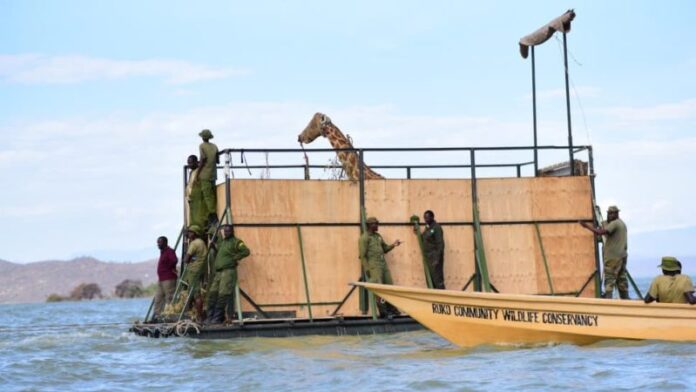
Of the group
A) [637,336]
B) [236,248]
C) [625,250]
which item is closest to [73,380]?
[236,248]

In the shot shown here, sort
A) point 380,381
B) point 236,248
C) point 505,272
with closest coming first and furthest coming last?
point 380,381 < point 236,248 < point 505,272

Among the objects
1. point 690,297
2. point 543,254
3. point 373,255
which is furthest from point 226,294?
point 690,297

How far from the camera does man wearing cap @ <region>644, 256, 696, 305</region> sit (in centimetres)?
1870

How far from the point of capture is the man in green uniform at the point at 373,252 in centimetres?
2370

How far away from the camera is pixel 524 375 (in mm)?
17688

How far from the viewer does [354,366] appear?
63.6 ft

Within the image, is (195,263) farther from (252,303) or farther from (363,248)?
(363,248)

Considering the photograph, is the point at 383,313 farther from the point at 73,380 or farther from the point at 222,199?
the point at 73,380

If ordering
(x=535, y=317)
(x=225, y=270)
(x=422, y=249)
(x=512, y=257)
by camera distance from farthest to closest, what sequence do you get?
(x=512, y=257) → (x=422, y=249) → (x=225, y=270) → (x=535, y=317)

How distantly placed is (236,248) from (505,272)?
5979mm

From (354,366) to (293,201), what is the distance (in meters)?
5.69

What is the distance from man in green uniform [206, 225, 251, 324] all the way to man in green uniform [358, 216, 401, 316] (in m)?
2.36

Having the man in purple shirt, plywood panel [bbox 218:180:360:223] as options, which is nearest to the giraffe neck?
plywood panel [bbox 218:180:360:223]

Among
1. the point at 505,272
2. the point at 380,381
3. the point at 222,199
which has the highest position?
the point at 222,199
